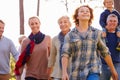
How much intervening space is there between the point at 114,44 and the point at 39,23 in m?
1.47

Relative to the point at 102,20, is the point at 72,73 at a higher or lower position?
lower

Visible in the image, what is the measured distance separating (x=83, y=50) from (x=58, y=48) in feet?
5.36

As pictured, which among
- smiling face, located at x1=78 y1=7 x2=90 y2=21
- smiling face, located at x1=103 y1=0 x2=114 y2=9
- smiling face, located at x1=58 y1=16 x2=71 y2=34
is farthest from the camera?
smiling face, located at x1=103 y1=0 x2=114 y2=9

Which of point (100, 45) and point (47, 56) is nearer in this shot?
point (100, 45)

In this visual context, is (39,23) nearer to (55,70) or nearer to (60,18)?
(60,18)

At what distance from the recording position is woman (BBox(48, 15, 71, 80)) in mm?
7715

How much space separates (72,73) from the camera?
624cm

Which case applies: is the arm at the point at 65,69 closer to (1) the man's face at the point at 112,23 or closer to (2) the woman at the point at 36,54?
(2) the woman at the point at 36,54

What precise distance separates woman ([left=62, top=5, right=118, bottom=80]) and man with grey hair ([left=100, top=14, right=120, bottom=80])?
4.86ft

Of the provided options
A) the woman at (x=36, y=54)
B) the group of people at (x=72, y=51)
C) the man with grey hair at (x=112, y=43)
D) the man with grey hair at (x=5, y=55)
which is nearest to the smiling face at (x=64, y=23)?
the group of people at (x=72, y=51)

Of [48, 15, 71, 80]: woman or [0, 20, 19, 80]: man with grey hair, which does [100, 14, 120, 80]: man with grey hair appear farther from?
Answer: [0, 20, 19, 80]: man with grey hair

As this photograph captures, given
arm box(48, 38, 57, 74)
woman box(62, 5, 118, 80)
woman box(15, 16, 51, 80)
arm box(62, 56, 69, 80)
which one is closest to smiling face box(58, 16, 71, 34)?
arm box(48, 38, 57, 74)

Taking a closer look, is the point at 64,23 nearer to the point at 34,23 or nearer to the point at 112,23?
the point at 34,23

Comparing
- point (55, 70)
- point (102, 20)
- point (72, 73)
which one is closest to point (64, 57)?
point (72, 73)
